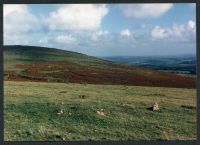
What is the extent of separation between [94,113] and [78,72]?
4.98ft

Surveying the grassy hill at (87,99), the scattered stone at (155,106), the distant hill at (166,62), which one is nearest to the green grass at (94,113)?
the grassy hill at (87,99)

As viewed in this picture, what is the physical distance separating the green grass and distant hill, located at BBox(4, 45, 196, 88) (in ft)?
0.62

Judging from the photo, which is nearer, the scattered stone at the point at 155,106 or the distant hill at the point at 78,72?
the scattered stone at the point at 155,106

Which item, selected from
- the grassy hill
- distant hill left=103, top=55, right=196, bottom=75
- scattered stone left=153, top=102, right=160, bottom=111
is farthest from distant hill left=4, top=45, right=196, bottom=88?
scattered stone left=153, top=102, right=160, bottom=111

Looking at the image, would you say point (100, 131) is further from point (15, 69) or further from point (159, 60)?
point (15, 69)

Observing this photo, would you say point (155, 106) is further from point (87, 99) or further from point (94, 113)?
point (87, 99)

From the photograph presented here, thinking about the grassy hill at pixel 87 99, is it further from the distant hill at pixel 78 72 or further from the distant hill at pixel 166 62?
the distant hill at pixel 166 62

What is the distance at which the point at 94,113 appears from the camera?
40.2 ft

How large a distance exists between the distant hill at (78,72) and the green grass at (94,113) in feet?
0.62

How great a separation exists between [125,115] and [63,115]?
1.59 m

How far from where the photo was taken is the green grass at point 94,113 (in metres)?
11.4

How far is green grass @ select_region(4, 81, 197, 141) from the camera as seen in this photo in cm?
1141

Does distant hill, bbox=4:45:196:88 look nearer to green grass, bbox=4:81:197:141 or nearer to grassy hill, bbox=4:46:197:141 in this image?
grassy hill, bbox=4:46:197:141

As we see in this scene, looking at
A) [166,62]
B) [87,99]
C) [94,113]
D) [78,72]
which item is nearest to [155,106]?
[166,62]
